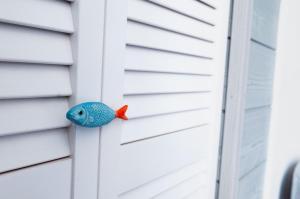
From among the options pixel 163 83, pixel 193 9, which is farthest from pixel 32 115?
pixel 193 9

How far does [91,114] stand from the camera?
41cm

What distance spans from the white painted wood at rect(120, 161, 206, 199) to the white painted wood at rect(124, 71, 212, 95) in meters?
0.21

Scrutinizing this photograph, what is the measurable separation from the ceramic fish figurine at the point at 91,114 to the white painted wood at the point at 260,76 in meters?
0.70

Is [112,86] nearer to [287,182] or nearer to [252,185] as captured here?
[252,185]

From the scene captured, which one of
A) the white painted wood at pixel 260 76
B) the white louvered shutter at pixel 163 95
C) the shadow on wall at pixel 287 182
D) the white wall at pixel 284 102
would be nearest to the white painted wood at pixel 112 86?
the white louvered shutter at pixel 163 95

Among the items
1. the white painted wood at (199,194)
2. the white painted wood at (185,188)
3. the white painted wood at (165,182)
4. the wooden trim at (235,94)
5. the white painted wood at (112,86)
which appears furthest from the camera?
the wooden trim at (235,94)

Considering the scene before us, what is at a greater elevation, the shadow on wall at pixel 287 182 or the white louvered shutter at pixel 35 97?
the white louvered shutter at pixel 35 97

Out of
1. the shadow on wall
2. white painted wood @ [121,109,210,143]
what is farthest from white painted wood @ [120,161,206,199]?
the shadow on wall

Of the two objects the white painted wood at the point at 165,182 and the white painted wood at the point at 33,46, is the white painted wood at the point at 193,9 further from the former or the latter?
the white painted wood at the point at 165,182

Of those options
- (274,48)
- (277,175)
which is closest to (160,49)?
(274,48)

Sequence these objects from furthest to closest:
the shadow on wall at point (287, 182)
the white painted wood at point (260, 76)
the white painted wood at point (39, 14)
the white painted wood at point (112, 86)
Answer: the shadow on wall at point (287, 182) < the white painted wood at point (260, 76) < the white painted wood at point (112, 86) < the white painted wood at point (39, 14)

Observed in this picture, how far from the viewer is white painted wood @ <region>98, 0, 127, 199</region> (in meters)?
0.46

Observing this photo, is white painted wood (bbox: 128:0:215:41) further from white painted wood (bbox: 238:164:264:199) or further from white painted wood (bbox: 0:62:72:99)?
white painted wood (bbox: 238:164:264:199)

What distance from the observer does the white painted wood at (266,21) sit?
1.01 m
